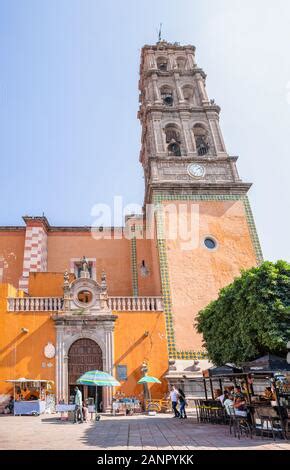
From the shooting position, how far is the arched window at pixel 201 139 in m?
25.9

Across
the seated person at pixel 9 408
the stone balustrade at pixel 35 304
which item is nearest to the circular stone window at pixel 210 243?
the stone balustrade at pixel 35 304

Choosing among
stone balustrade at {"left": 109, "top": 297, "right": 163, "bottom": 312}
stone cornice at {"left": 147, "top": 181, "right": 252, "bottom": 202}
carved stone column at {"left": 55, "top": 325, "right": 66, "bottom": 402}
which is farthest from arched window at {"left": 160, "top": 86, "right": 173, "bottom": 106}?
carved stone column at {"left": 55, "top": 325, "right": 66, "bottom": 402}

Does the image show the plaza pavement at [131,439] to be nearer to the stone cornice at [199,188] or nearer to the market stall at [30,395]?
the market stall at [30,395]

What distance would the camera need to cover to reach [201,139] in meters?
26.7

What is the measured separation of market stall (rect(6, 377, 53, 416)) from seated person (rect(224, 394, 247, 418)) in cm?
824

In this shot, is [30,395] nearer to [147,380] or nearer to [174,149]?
[147,380]

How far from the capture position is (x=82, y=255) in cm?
2342

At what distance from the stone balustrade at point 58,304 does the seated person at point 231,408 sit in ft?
25.5

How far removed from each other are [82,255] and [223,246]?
8646 mm

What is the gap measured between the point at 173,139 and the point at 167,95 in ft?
15.8

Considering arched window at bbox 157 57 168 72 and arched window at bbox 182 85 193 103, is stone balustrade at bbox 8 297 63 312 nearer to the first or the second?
arched window at bbox 182 85 193 103

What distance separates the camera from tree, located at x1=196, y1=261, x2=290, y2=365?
12.0 m

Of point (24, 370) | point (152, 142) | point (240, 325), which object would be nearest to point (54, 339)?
point (24, 370)

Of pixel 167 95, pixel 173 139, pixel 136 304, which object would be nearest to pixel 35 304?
pixel 136 304
